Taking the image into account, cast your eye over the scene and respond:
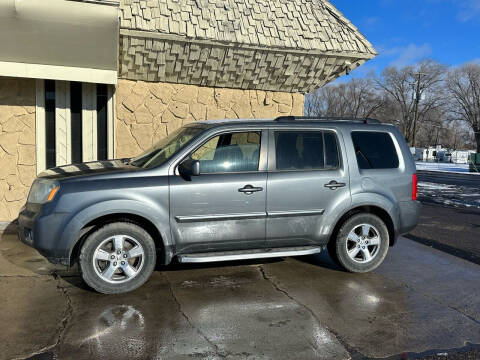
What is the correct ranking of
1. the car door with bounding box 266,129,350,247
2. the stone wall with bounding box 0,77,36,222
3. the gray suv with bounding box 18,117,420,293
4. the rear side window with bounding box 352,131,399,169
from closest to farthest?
the gray suv with bounding box 18,117,420,293, the car door with bounding box 266,129,350,247, the rear side window with bounding box 352,131,399,169, the stone wall with bounding box 0,77,36,222

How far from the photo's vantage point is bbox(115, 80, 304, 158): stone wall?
310 inches

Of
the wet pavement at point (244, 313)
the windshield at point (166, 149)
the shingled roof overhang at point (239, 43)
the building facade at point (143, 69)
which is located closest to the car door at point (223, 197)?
the windshield at point (166, 149)

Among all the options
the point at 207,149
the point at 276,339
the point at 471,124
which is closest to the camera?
the point at 276,339

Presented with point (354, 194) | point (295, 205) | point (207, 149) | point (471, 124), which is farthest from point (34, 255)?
point (471, 124)

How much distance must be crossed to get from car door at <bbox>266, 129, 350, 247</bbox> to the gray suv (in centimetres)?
1

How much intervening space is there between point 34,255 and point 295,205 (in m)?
3.71

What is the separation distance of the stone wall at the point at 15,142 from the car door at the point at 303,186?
472cm

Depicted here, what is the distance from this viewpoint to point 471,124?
67375mm

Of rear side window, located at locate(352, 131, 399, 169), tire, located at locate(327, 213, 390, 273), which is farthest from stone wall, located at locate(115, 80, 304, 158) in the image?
tire, located at locate(327, 213, 390, 273)

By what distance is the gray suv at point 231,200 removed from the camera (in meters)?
4.33

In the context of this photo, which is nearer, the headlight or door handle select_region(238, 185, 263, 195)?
the headlight

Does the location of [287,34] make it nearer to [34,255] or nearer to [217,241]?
[217,241]

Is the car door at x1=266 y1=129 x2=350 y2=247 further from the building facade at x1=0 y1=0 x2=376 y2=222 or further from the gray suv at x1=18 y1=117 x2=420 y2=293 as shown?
the building facade at x1=0 y1=0 x2=376 y2=222

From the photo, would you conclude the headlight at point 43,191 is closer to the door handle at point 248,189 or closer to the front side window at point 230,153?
the front side window at point 230,153
